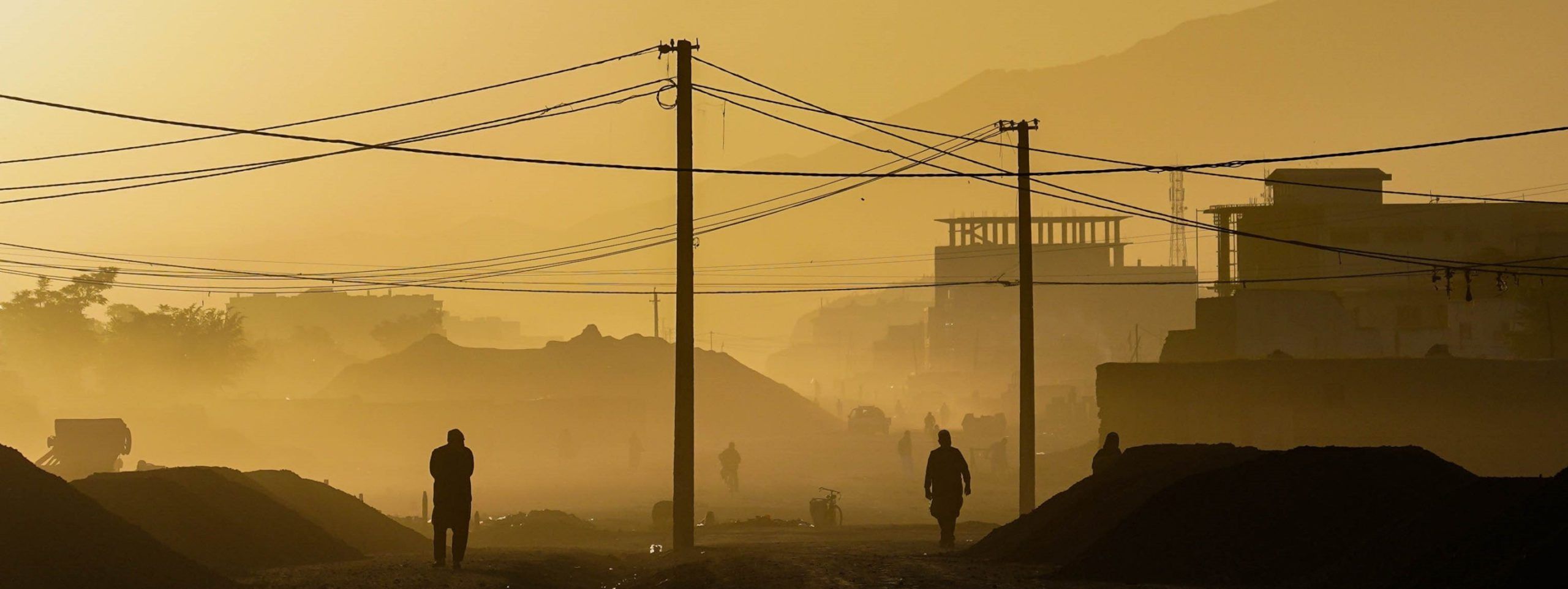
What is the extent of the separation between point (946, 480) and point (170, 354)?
353 feet

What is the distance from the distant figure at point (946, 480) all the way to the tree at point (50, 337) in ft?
341

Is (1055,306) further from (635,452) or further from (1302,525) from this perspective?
(1302,525)

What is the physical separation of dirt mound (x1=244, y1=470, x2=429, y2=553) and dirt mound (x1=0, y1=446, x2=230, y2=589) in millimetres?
7262

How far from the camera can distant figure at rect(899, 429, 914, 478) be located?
6944 cm

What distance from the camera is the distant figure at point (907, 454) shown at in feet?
228

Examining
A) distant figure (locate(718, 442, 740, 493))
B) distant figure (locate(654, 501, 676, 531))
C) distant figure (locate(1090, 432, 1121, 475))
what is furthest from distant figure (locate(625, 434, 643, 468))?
distant figure (locate(1090, 432, 1121, 475))

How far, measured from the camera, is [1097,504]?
72.6 feet

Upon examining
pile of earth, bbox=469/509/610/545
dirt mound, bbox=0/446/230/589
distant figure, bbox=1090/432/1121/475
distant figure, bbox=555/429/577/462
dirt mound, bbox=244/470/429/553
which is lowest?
distant figure, bbox=555/429/577/462

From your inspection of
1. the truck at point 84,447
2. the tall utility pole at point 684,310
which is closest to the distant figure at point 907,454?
the truck at point 84,447

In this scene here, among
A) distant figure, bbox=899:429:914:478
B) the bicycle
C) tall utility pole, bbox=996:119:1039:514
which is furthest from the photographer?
distant figure, bbox=899:429:914:478

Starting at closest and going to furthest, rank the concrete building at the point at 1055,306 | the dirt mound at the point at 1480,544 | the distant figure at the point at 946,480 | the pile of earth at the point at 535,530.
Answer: the dirt mound at the point at 1480,544 < the distant figure at the point at 946,480 < the pile of earth at the point at 535,530 < the concrete building at the point at 1055,306

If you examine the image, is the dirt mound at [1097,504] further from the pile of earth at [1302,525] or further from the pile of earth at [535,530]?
the pile of earth at [535,530]

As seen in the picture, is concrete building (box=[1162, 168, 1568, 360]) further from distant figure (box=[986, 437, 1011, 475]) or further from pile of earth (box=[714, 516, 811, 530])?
pile of earth (box=[714, 516, 811, 530])

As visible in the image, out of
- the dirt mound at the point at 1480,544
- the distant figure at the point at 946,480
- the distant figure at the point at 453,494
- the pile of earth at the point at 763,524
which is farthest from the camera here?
the pile of earth at the point at 763,524
